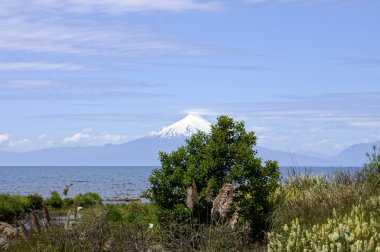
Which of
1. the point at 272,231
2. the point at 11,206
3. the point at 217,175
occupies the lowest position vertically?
the point at 272,231

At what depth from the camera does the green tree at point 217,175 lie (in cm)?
1664

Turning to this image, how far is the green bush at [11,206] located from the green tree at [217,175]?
11451mm

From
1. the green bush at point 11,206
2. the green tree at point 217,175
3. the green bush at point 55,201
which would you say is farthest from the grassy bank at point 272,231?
the green bush at point 55,201

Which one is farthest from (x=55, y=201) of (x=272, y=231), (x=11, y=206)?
(x=272, y=231)

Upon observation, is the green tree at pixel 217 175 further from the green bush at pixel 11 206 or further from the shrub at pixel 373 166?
the green bush at pixel 11 206

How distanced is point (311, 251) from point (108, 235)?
3886 millimetres

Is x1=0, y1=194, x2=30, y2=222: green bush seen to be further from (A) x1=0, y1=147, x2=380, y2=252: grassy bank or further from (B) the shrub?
(B) the shrub

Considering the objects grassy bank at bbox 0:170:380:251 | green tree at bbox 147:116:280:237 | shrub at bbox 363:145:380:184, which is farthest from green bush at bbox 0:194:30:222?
shrub at bbox 363:145:380:184

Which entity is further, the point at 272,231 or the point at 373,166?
the point at 373,166

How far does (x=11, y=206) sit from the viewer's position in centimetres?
2791

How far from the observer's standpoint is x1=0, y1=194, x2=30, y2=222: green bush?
2726 cm

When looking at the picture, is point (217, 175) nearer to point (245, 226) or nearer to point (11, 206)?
point (245, 226)

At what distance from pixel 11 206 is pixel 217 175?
14.0m

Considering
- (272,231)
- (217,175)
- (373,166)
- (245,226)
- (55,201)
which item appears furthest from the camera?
(55,201)
